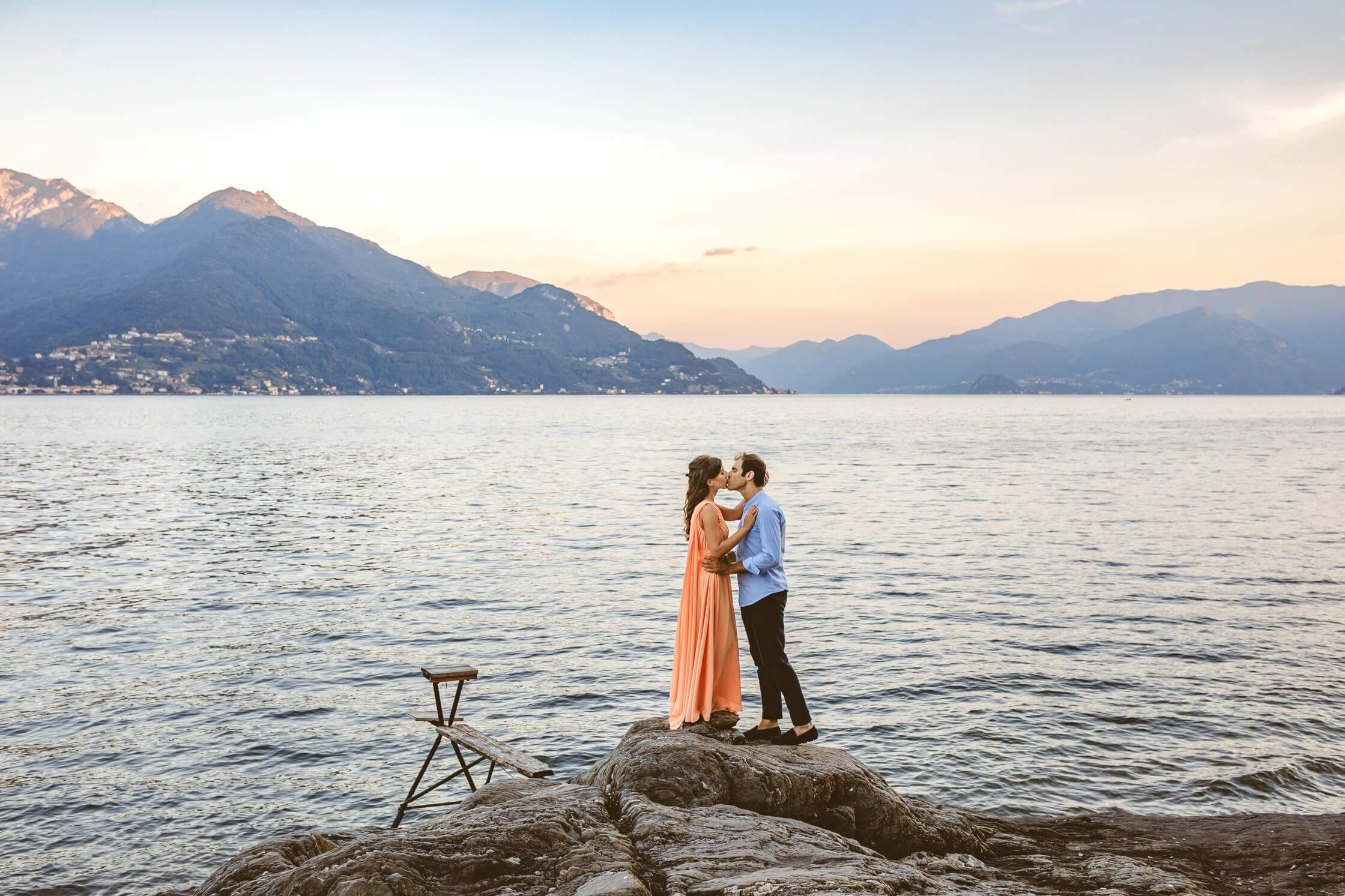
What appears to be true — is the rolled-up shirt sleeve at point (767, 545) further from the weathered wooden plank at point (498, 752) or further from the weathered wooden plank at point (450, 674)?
the weathered wooden plank at point (450, 674)

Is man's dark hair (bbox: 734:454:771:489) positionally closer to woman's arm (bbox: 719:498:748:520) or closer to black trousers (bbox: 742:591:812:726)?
woman's arm (bbox: 719:498:748:520)

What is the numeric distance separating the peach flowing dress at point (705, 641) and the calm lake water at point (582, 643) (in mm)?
3912

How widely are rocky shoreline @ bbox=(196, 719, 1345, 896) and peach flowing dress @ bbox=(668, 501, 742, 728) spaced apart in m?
0.33

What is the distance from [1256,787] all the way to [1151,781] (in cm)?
131

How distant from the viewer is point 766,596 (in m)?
9.21

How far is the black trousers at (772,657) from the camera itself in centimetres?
926

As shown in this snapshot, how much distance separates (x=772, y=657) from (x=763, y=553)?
1.25 m

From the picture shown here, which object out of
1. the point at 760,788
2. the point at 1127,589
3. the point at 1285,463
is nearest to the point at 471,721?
the point at 760,788

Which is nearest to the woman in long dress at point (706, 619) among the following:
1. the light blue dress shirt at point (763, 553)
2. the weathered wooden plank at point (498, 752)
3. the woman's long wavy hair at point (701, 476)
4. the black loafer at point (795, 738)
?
the woman's long wavy hair at point (701, 476)

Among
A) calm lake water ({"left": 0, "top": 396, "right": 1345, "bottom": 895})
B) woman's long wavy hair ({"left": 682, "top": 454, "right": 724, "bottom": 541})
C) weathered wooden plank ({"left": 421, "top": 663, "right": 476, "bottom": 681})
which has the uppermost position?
woman's long wavy hair ({"left": 682, "top": 454, "right": 724, "bottom": 541})

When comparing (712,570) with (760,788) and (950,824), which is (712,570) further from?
(950,824)

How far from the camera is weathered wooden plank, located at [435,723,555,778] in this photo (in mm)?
9227

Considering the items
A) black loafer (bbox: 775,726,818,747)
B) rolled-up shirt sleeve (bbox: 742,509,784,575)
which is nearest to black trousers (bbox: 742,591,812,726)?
black loafer (bbox: 775,726,818,747)

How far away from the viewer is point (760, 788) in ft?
26.8
